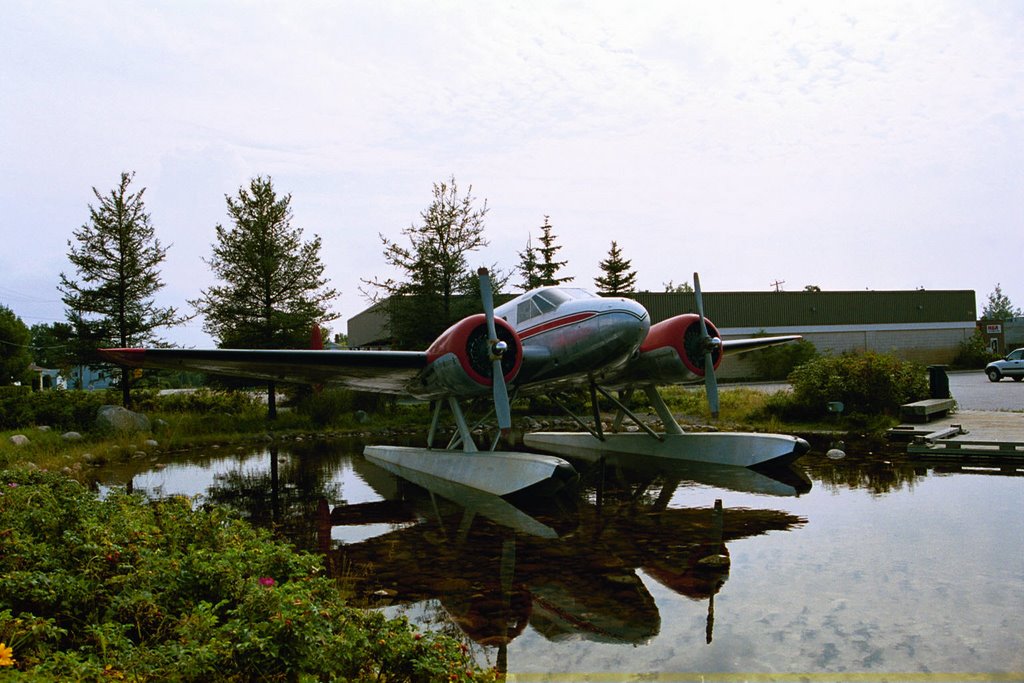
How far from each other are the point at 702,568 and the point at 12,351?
49392mm

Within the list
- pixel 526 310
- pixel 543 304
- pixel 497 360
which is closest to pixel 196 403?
pixel 526 310

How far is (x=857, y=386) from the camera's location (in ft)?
67.0

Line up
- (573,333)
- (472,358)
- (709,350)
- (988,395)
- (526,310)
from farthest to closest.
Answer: (988,395) → (709,350) → (526,310) → (573,333) → (472,358)

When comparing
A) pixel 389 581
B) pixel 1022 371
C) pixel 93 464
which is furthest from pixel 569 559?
pixel 1022 371

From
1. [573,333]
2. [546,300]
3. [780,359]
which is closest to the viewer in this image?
[573,333]

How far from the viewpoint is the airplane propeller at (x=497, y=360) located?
11555 mm

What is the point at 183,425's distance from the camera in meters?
22.8

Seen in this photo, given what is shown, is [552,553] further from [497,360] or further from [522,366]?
[522,366]

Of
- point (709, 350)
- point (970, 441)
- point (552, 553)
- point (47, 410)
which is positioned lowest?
point (552, 553)

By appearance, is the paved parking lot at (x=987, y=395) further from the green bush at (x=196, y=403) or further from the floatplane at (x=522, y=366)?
the green bush at (x=196, y=403)

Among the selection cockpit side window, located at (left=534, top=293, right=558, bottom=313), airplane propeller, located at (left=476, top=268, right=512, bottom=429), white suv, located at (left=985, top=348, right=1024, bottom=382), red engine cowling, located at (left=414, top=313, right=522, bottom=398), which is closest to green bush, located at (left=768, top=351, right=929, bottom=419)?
cockpit side window, located at (left=534, top=293, right=558, bottom=313)

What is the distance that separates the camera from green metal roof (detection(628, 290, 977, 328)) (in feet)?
148

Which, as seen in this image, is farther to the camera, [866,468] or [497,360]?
[866,468]

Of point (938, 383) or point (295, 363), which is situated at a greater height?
point (295, 363)
